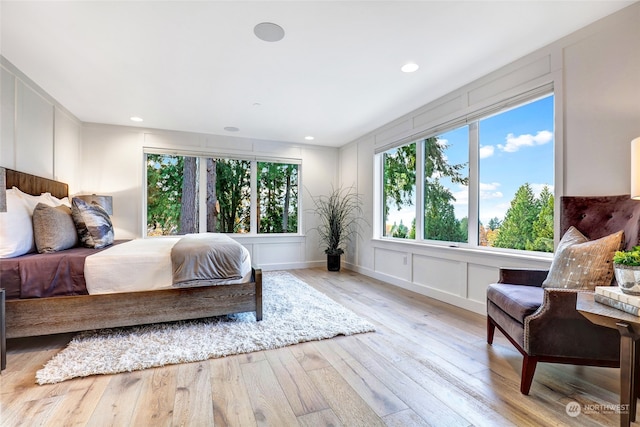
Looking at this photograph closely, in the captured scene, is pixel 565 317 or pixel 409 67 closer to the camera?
pixel 565 317

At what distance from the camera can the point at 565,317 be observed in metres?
1.54

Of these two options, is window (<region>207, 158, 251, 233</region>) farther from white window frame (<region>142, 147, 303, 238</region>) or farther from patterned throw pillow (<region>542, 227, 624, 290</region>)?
patterned throw pillow (<region>542, 227, 624, 290</region>)

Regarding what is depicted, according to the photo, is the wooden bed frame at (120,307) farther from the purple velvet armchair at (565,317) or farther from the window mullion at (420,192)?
the window mullion at (420,192)

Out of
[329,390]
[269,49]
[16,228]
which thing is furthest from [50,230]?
[329,390]

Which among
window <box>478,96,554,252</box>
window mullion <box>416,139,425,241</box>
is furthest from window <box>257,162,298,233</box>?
window <box>478,96,554,252</box>

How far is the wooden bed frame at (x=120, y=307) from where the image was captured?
2051mm

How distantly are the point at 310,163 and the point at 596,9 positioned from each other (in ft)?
13.7

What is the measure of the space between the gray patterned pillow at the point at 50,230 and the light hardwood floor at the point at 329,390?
30.2 inches

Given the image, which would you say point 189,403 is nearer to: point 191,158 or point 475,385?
point 475,385

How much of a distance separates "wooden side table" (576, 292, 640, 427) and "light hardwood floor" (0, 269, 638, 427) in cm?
24

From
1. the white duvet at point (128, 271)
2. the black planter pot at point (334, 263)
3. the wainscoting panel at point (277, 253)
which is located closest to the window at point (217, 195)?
the wainscoting panel at point (277, 253)

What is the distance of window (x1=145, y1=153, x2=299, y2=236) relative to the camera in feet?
15.4

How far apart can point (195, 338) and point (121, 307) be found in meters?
0.64

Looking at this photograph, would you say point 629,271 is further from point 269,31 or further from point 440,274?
point 269,31
